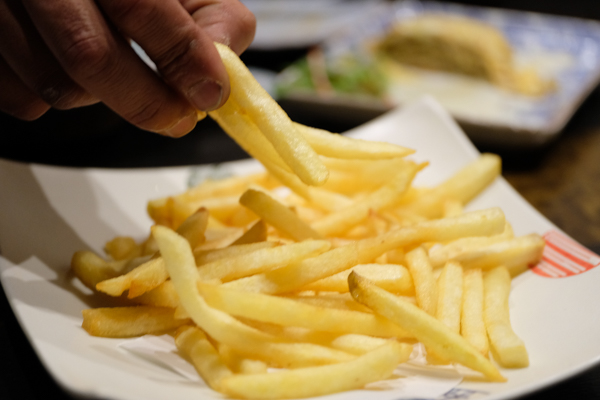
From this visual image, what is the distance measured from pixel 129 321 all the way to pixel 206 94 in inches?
31.6

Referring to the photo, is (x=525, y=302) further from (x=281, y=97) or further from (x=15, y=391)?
(x=281, y=97)

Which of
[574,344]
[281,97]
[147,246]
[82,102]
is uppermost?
[82,102]

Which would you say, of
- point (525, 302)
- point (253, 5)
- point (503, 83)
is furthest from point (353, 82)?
point (525, 302)

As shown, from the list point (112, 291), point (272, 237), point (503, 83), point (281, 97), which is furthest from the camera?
point (503, 83)

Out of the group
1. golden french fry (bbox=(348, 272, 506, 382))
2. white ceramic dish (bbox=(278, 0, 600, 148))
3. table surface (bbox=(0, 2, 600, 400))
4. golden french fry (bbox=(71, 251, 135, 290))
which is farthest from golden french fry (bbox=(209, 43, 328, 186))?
white ceramic dish (bbox=(278, 0, 600, 148))

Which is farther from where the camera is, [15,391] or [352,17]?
[352,17]

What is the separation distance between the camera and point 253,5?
6.18 metres

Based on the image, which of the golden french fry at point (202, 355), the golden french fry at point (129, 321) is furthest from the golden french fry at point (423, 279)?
the golden french fry at point (129, 321)

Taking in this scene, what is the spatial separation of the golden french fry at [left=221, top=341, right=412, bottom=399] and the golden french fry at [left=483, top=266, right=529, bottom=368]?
396 mm

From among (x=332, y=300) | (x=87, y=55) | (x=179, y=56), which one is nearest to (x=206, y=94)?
(x=179, y=56)

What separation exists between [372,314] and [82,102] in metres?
1.18

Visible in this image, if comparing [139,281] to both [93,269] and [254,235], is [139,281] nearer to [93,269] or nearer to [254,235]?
[93,269]

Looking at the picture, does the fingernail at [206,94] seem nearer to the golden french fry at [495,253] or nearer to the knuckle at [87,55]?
the knuckle at [87,55]

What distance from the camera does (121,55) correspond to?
142 cm
